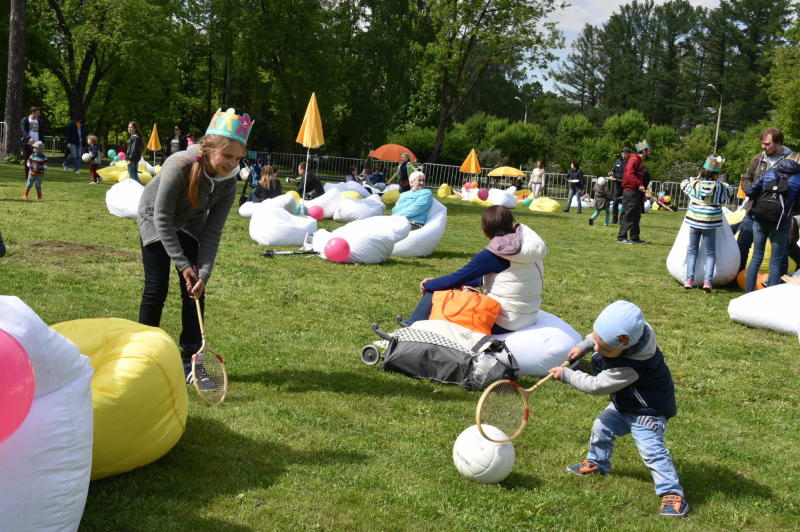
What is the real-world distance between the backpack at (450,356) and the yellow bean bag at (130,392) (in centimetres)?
225

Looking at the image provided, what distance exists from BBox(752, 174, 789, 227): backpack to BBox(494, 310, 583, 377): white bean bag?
14.7 feet

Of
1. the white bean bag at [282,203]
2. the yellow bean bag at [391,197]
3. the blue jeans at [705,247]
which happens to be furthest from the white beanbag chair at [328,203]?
the blue jeans at [705,247]

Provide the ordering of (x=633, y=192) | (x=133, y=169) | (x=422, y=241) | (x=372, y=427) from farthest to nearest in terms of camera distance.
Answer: (x=133, y=169) → (x=633, y=192) → (x=422, y=241) → (x=372, y=427)

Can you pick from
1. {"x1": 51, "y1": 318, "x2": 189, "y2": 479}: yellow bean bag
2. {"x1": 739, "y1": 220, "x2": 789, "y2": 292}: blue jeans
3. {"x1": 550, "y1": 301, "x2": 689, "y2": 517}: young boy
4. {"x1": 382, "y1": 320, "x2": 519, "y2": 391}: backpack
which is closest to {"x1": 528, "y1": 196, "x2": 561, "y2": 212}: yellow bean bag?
{"x1": 739, "y1": 220, "x2": 789, "y2": 292}: blue jeans

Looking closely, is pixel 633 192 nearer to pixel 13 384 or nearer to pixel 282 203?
pixel 282 203

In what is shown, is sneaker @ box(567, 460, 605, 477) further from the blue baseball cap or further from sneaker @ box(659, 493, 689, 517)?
the blue baseball cap

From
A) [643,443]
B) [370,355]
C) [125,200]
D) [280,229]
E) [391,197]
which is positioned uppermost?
[391,197]

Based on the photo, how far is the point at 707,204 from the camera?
10.3m

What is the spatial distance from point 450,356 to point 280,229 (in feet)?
22.3

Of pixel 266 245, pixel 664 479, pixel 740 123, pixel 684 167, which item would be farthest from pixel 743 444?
pixel 740 123

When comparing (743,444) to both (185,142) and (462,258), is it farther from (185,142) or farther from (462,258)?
(185,142)

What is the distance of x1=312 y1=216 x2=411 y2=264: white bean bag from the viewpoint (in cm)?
1109

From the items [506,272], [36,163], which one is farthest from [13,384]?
[36,163]

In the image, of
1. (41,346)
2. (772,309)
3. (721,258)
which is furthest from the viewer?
(721,258)
